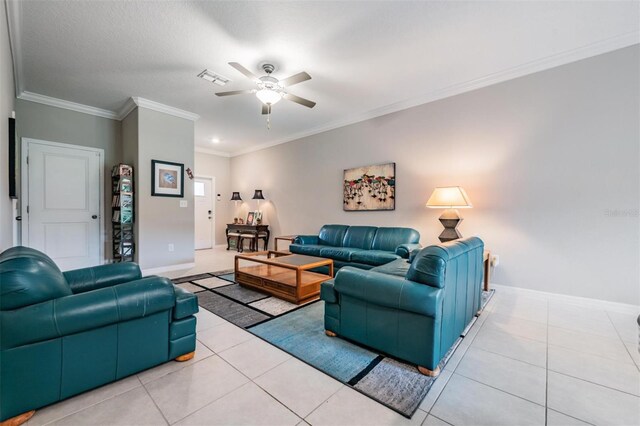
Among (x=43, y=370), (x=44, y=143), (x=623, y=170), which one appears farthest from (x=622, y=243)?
(x=44, y=143)

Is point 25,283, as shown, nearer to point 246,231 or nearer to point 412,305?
point 412,305

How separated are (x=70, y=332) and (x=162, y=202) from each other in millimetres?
3571

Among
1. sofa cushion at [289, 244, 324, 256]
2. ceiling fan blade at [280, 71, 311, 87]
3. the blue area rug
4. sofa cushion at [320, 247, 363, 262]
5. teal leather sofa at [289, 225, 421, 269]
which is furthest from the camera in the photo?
sofa cushion at [289, 244, 324, 256]

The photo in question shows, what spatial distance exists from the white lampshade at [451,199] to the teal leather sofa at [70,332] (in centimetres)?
300

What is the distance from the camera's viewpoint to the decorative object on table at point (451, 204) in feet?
11.0

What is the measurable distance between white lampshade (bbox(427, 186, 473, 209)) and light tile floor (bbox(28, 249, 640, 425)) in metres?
1.56

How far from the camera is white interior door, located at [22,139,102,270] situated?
409 cm

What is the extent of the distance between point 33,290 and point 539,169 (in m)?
4.49

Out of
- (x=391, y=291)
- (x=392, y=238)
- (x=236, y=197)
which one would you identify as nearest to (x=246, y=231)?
(x=236, y=197)

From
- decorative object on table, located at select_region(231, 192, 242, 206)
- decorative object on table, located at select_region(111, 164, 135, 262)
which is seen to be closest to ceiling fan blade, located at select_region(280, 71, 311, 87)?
decorative object on table, located at select_region(111, 164, 135, 262)

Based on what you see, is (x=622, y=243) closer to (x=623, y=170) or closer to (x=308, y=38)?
(x=623, y=170)

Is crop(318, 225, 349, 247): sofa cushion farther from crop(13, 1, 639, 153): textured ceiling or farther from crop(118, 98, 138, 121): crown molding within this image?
crop(118, 98, 138, 121): crown molding

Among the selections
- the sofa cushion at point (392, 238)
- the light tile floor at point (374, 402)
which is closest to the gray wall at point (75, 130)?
the light tile floor at point (374, 402)

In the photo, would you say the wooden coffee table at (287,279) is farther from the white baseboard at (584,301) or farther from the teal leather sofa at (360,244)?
the white baseboard at (584,301)
